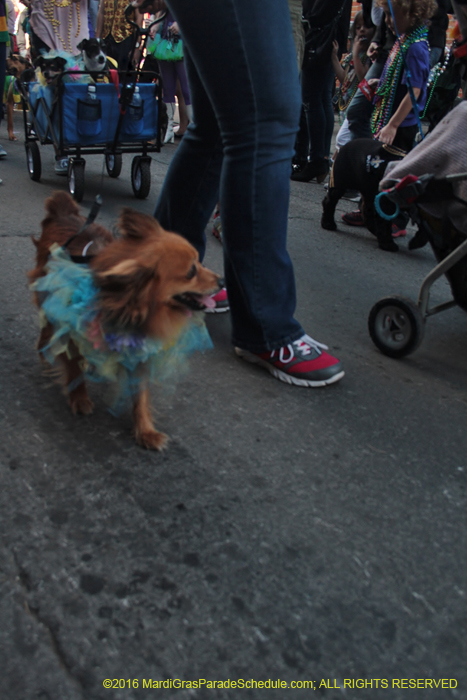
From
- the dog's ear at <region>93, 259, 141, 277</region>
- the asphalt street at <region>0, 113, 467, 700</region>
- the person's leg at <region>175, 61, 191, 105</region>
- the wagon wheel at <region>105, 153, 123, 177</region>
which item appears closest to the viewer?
the asphalt street at <region>0, 113, 467, 700</region>

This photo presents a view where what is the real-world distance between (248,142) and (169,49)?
6.20 metres

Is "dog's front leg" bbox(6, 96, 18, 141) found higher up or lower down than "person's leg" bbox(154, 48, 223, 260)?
lower down

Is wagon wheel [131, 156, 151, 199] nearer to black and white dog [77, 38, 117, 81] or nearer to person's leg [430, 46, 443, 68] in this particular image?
black and white dog [77, 38, 117, 81]

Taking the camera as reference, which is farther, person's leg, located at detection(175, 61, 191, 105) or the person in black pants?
person's leg, located at detection(175, 61, 191, 105)

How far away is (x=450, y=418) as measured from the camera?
7.61 feet

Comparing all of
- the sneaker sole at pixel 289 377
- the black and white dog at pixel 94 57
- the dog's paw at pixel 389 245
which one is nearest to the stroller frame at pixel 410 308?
the sneaker sole at pixel 289 377

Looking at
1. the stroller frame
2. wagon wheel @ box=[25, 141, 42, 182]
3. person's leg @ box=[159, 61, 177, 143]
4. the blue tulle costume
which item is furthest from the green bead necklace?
the blue tulle costume

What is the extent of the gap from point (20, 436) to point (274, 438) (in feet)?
2.82

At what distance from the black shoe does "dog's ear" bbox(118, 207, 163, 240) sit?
5.36m

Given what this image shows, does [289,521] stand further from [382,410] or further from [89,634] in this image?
[382,410]

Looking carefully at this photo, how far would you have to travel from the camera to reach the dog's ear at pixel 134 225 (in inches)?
69.0

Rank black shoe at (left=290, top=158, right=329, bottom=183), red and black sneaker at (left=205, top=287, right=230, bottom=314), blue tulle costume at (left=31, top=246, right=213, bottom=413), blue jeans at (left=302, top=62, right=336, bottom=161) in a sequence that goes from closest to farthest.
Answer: blue tulle costume at (left=31, top=246, right=213, bottom=413) < red and black sneaker at (left=205, top=287, right=230, bottom=314) < blue jeans at (left=302, top=62, right=336, bottom=161) < black shoe at (left=290, top=158, right=329, bottom=183)

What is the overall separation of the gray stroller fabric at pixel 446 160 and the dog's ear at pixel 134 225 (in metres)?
1.42

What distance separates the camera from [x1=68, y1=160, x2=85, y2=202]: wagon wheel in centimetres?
491
